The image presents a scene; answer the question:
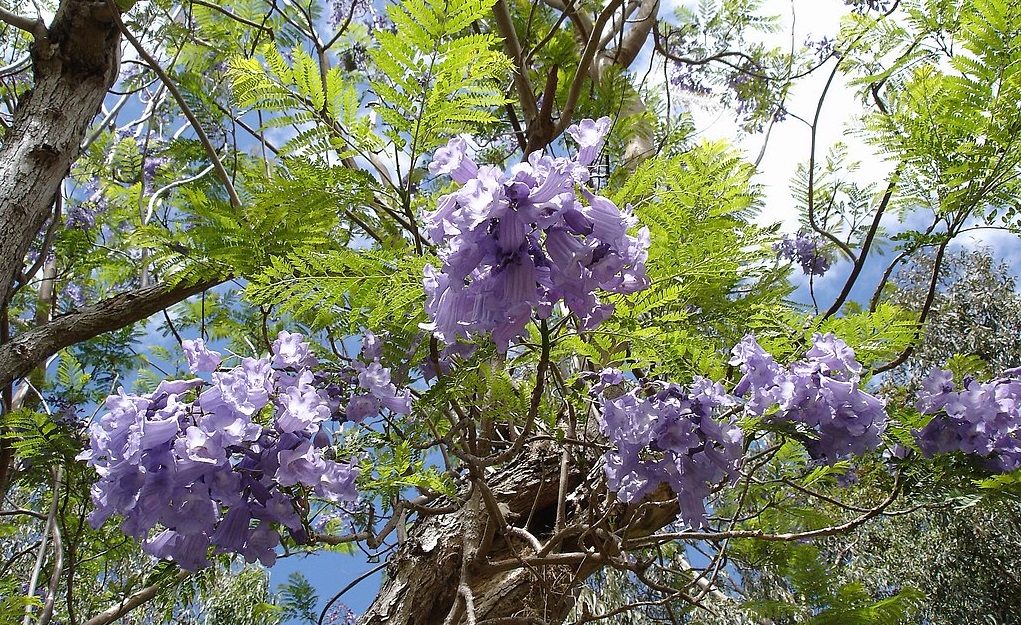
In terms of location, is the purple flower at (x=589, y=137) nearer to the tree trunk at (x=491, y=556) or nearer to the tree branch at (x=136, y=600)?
the tree trunk at (x=491, y=556)

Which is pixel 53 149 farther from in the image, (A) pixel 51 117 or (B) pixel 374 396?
(B) pixel 374 396

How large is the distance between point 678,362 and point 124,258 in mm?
3302

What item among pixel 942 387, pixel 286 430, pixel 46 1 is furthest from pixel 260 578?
pixel 942 387

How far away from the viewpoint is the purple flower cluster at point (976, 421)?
199 centimetres

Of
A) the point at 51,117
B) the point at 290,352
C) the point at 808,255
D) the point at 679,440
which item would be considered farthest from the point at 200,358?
Result: the point at 808,255

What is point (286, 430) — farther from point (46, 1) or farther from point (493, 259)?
point (46, 1)

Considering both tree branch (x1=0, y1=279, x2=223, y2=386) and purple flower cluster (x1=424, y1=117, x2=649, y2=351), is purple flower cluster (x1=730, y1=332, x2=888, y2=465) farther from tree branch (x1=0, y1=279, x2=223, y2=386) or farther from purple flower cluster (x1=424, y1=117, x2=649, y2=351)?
tree branch (x1=0, y1=279, x2=223, y2=386)

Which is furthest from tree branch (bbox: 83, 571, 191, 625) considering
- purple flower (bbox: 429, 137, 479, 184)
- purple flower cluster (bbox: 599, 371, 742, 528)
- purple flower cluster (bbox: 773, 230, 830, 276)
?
purple flower cluster (bbox: 773, 230, 830, 276)

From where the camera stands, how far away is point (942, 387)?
6.82 feet

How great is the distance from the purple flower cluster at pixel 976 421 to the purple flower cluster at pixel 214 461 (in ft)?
5.52

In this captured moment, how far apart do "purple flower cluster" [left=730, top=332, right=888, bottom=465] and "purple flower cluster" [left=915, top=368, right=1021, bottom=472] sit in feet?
1.63

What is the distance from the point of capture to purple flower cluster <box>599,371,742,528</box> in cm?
158

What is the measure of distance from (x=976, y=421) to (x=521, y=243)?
1.63 m

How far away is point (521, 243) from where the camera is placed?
44.9 inches
